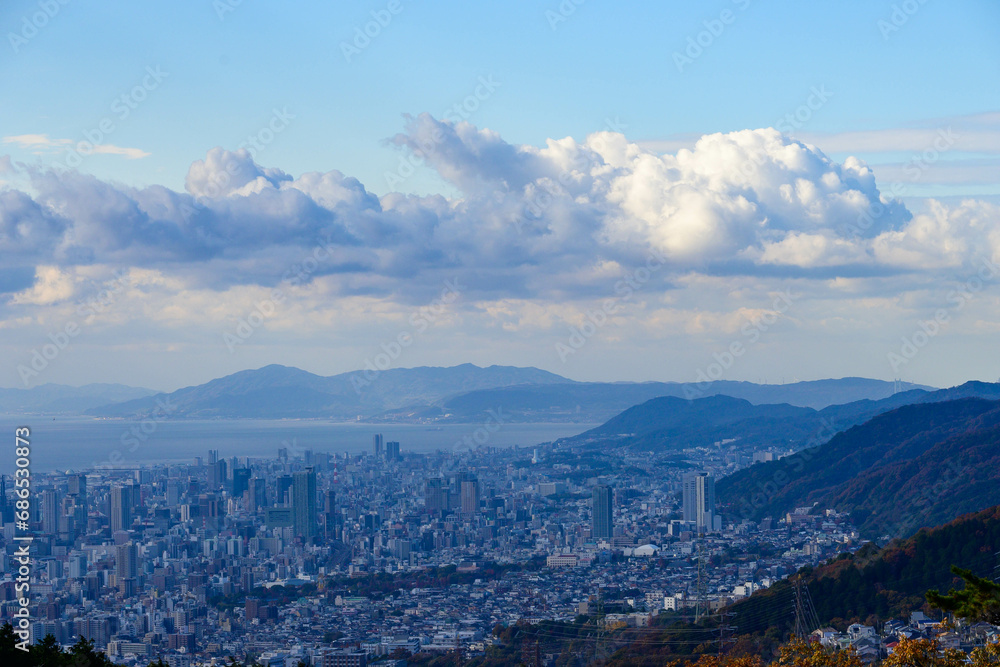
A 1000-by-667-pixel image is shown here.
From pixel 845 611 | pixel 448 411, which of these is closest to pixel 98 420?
pixel 448 411

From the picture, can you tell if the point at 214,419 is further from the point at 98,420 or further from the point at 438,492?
the point at 438,492

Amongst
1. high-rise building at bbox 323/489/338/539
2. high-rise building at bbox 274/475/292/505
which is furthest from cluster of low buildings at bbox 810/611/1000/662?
high-rise building at bbox 274/475/292/505

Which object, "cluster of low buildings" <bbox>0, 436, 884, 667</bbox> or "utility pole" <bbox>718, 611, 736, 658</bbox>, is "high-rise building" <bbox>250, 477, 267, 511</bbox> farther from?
"utility pole" <bbox>718, 611, 736, 658</bbox>

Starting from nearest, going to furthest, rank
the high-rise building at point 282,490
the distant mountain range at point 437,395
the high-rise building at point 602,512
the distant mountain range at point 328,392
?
the high-rise building at point 602,512 < the high-rise building at point 282,490 < the distant mountain range at point 437,395 < the distant mountain range at point 328,392

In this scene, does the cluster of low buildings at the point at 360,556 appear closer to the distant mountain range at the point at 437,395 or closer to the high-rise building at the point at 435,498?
the high-rise building at the point at 435,498

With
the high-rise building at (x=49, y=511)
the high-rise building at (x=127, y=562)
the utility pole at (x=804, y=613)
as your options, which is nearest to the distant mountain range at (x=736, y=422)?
the high-rise building at (x=127, y=562)

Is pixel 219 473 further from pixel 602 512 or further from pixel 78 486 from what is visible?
pixel 602 512
